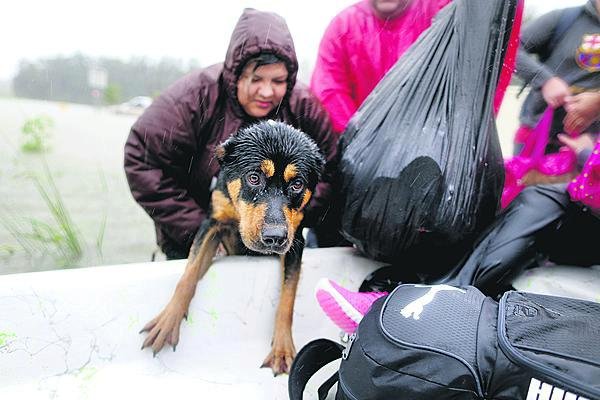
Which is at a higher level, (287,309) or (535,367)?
(535,367)

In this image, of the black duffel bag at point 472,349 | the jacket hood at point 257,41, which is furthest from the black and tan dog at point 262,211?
the black duffel bag at point 472,349

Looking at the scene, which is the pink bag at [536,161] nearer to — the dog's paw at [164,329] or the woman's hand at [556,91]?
the woman's hand at [556,91]

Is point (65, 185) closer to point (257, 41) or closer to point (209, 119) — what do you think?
point (209, 119)

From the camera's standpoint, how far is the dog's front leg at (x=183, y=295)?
0.99 m

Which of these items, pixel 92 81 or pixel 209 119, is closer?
pixel 209 119

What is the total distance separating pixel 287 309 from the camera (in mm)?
1059

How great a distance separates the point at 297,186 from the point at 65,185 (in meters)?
0.63

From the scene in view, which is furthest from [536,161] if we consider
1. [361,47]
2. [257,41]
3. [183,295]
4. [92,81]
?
[92,81]

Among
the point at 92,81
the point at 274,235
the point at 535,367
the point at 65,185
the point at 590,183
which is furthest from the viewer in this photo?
the point at 65,185

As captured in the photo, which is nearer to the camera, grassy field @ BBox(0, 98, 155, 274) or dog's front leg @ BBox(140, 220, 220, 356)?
dog's front leg @ BBox(140, 220, 220, 356)

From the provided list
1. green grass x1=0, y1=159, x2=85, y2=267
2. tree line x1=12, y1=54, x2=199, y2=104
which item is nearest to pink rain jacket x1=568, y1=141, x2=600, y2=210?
tree line x1=12, y1=54, x2=199, y2=104

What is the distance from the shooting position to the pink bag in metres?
1.10

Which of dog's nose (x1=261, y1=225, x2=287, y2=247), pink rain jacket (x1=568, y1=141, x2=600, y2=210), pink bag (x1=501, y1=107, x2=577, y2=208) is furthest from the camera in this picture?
pink bag (x1=501, y1=107, x2=577, y2=208)

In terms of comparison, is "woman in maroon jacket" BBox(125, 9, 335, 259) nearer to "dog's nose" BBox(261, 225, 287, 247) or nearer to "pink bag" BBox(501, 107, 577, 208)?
"dog's nose" BBox(261, 225, 287, 247)
